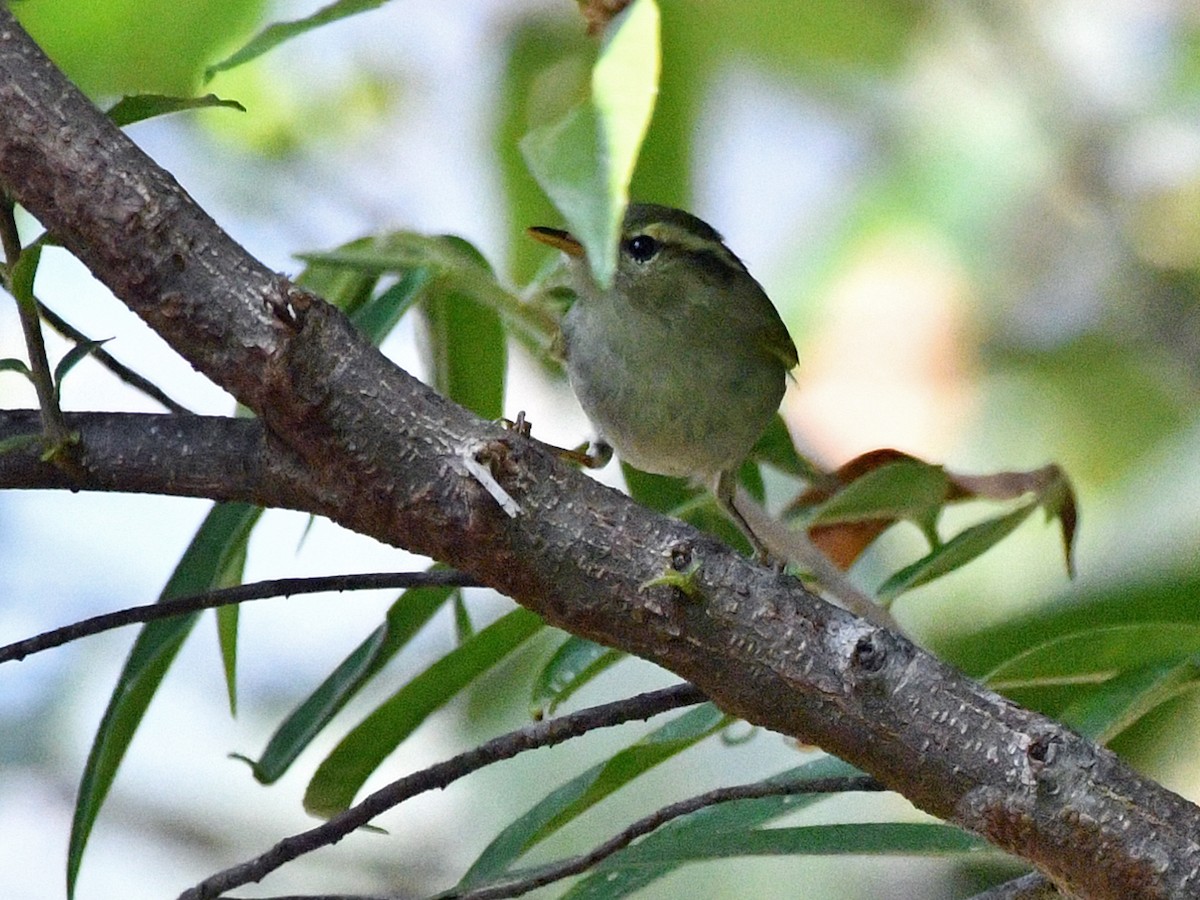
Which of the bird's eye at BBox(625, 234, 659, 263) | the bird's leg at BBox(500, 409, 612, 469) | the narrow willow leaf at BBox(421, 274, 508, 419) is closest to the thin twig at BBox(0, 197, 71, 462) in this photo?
the narrow willow leaf at BBox(421, 274, 508, 419)

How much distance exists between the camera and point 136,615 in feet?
A: 4.70

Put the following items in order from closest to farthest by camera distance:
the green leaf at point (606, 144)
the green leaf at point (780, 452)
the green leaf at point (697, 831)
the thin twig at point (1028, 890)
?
the green leaf at point (606, 144), the thin twig at point (1028, 890), the green leaf at point (697, 831), the green leaf at point (780, 452)

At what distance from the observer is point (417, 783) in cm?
142

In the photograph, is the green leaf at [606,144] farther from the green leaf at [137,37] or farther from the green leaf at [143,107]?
the green leaf at [137,37]

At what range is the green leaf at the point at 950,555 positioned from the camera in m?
1.88

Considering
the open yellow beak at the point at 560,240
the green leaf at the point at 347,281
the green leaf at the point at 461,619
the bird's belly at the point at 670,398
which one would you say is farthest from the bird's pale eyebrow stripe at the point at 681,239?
the green leaf at the point at 461,619

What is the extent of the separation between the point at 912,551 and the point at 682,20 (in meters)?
1.44

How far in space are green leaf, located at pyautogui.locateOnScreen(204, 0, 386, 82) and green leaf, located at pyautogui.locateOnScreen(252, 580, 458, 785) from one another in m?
0.66

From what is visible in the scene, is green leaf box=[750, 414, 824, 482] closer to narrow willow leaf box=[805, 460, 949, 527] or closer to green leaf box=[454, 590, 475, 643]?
narrow willow leaf box=[805, 460, 949, 527]

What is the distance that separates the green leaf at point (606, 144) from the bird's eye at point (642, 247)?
5.07 feet

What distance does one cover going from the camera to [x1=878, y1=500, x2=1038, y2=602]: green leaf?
1.88 m

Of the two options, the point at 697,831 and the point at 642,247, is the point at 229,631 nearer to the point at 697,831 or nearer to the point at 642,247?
the point at 697,831

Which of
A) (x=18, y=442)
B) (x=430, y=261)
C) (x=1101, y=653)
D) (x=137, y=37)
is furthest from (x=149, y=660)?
(x=137, y=37)

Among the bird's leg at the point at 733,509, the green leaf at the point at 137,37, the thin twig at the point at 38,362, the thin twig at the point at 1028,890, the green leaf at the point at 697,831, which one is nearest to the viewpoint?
the thin twig at the point at 38,362
